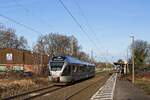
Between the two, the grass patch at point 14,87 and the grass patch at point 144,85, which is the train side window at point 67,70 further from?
the grass patch at point 144,85

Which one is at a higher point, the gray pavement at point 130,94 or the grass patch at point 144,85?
the gray pavement at point 130,94

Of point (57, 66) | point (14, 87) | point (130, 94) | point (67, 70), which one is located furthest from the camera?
point (67, 70)

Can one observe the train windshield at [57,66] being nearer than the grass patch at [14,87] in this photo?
No

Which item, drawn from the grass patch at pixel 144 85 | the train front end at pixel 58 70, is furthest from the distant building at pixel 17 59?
the train front end at pixel 58 70

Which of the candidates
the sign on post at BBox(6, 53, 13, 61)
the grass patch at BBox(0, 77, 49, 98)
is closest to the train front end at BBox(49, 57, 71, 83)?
the grass patch at BBox(0, 77, 49, 98)

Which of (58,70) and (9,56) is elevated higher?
(9,56)

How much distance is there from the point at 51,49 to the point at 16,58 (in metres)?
22.5

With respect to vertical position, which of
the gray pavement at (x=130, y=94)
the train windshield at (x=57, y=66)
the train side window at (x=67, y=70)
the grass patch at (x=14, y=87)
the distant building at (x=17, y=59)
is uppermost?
the distant building at (x=17, y=59)

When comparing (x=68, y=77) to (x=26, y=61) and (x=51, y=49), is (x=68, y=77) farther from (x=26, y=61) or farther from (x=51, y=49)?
(x=51, y=49)

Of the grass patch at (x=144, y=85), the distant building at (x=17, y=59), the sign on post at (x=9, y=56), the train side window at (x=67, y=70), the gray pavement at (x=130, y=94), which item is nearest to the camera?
the gray pavement at (x=130, y=94)

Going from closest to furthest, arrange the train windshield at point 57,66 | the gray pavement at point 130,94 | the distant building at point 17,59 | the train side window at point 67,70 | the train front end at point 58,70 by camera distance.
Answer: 1. the gray pavement at point 130,94
2. the train front end at point 58,70
3. the train windshield at point 57,66
4. the train side window at point 67,70
5. the distant building at point 17,59

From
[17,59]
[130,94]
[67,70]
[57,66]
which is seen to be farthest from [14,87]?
[17,59]

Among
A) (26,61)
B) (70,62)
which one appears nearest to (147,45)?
(26,61)

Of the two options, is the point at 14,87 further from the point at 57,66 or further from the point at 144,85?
the point at 144,85
